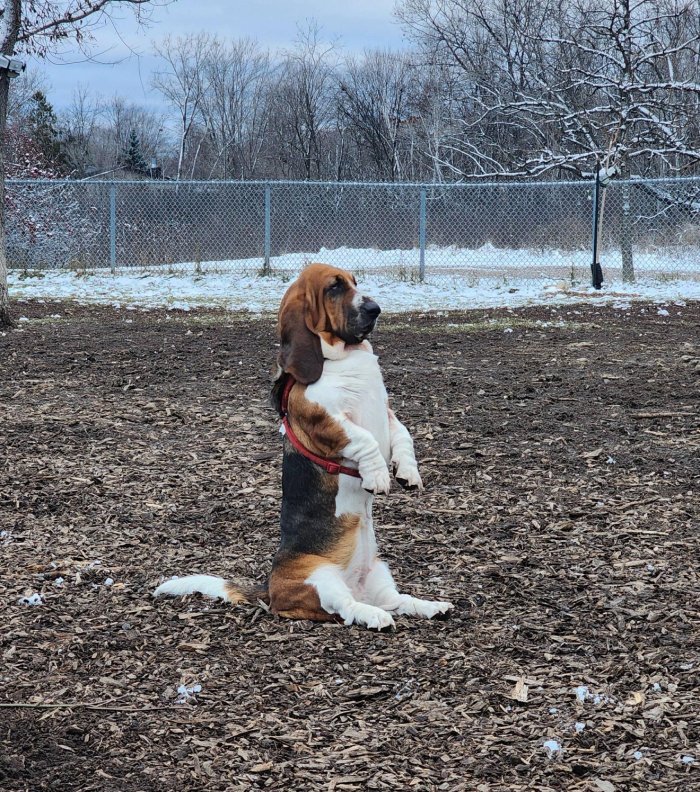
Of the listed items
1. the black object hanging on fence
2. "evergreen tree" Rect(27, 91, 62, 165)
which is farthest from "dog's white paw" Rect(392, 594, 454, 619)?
"evergreen tree" Rect(27, 91, 62, 165)

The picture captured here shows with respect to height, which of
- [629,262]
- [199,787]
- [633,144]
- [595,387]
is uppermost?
[633,144]

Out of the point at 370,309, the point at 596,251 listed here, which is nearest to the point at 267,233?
the point at 596,251

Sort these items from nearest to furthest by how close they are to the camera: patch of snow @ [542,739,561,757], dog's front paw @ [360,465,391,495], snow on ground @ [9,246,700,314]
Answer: patch of snow @ [542,739,561,757] < dog's front paw @ [360,465,391,495] < snow on ground @ [9,246,700,314]

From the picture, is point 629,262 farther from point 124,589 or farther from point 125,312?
point 124,589

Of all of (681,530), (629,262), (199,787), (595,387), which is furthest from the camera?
(629,262)

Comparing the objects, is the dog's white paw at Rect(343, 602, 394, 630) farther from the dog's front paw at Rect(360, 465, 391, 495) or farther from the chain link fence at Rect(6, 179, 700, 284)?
the chain link fence at Rect(6, 179, 700, 284)

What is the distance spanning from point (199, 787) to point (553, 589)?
1849 mm

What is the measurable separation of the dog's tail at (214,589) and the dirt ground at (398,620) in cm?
5

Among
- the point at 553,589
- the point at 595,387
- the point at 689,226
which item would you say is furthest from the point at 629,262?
the point at 553,589

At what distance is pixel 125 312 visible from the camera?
532 inches

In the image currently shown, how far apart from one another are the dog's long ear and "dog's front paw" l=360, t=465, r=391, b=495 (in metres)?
0.38

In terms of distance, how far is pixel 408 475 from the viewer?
3459 mm

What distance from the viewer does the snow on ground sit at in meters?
15.2

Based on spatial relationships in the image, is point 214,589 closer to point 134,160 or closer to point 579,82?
point 579,82
